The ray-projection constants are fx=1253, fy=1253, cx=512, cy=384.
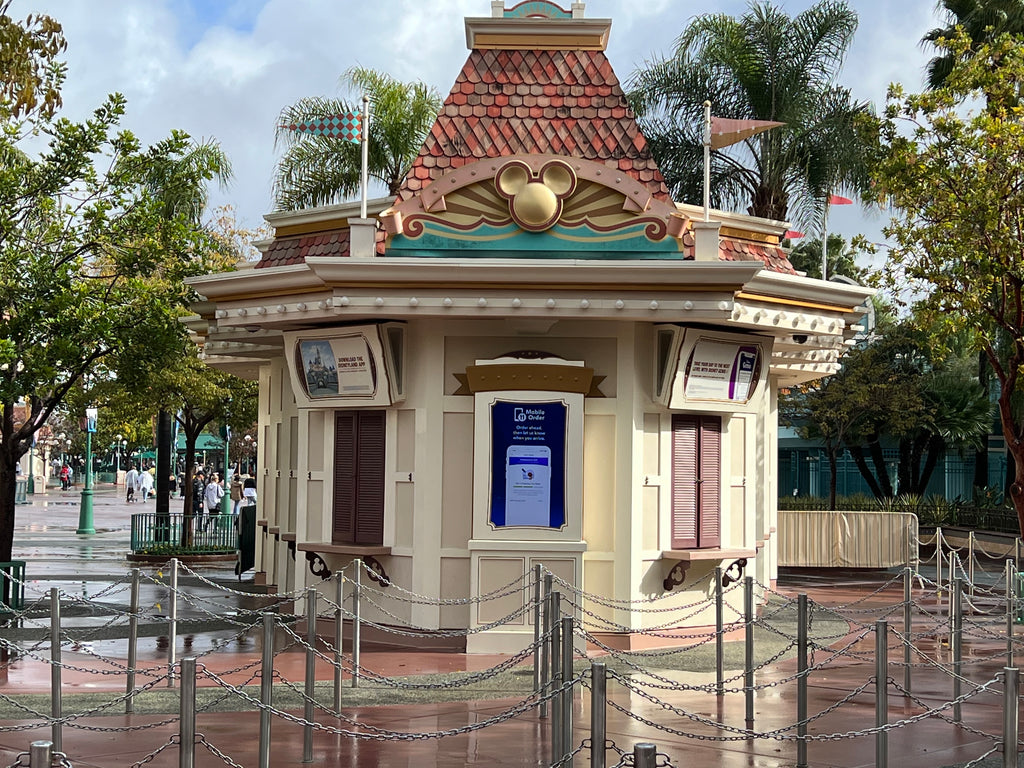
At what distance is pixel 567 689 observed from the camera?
720 cm

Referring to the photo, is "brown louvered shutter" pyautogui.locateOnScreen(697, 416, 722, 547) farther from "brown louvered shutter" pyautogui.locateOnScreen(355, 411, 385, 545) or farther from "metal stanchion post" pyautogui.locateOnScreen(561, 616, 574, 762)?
"metal stanchion post" pyautogui.locateOnScreen(561, 616, 574, 762)

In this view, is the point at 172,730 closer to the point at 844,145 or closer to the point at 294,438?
the point at 294,438

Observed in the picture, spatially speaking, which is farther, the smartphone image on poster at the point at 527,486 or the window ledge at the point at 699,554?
the window ledge at the point at 699,554

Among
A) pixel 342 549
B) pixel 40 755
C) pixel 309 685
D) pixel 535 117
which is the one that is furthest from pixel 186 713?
pixel 535 117

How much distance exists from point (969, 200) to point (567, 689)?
1165cm

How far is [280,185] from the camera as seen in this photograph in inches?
1205

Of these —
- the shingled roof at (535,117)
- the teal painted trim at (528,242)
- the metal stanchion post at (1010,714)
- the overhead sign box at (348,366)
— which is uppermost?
the shingled roof at (535,117)

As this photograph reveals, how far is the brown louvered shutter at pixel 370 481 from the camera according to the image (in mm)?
14406

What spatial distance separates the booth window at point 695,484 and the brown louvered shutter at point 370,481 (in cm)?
337

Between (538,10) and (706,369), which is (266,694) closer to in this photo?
(706,369)

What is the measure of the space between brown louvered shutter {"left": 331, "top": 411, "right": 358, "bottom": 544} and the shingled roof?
9.08ft

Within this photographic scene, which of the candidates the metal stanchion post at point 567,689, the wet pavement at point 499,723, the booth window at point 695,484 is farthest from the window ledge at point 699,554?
the metal stanchion post at point 567,689

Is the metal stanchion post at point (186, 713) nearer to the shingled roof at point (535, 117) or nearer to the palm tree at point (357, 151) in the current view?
the shingled roof at point (535, 117)

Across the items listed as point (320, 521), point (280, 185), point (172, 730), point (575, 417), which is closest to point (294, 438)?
point (320, 521)
